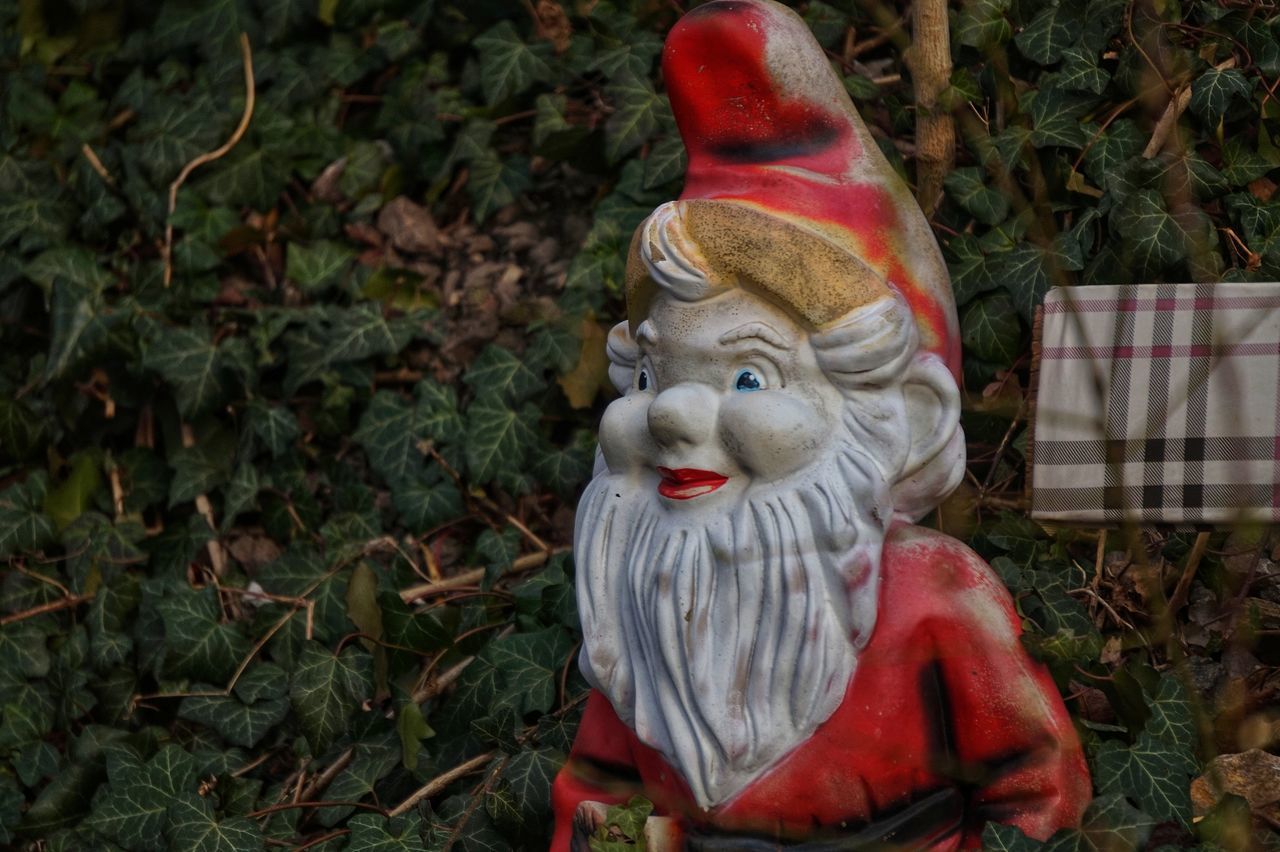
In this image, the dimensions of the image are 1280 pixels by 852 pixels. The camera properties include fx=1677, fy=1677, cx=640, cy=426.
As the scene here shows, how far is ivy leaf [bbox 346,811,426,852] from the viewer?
115 inches

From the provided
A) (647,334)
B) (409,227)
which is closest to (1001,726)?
(647,334)

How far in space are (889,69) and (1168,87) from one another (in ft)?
2.45

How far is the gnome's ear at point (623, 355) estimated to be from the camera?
2.49 m

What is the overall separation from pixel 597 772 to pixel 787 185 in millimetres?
913

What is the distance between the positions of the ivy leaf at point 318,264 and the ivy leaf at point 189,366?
26 centimetres

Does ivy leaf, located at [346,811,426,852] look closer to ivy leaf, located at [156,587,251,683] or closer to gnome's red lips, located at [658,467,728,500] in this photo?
ivy leaf, located at [156,587,251,683]

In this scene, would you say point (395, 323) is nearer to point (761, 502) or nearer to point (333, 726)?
point (333, 726)

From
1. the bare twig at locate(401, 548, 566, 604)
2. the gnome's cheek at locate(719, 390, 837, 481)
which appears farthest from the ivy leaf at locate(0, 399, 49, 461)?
the gnome's cheek at locate(719, 390, 837, 481)

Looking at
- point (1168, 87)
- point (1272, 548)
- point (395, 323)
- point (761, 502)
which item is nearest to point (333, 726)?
point (395, 323)

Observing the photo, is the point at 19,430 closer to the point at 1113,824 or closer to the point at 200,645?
the point at 200,645

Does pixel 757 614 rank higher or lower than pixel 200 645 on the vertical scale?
higher

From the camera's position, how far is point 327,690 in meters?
3.30

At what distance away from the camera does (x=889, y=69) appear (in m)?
3.72

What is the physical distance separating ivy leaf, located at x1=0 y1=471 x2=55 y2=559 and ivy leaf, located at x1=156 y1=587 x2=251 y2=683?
640 mm
